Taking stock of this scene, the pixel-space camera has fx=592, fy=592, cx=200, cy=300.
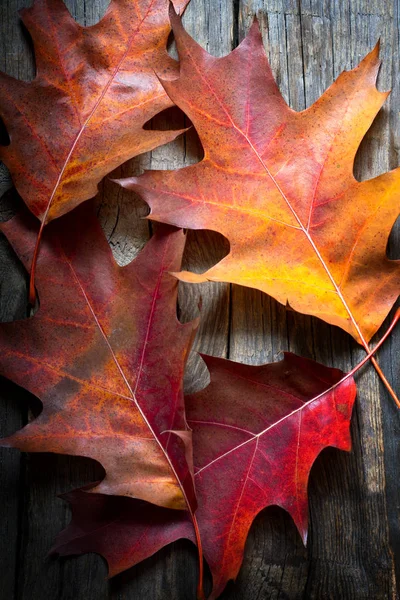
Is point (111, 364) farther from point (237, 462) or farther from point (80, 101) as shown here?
point (80, 101)

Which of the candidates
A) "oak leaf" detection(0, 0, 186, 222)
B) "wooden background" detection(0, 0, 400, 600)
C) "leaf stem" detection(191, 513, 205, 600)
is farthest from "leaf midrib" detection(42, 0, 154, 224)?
"leaf stem" detection(191, 513, 205, 600)

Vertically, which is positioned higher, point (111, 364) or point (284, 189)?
point (284, 189)

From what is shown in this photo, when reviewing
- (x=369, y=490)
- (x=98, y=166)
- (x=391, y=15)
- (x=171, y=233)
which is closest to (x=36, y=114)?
(x=98, y=166)

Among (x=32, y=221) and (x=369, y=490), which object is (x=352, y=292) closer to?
(x=369, y=490)

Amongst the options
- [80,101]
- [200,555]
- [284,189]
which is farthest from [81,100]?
[200,555]

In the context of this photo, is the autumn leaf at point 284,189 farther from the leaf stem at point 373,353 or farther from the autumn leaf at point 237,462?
the autumn leaf at point 237,462

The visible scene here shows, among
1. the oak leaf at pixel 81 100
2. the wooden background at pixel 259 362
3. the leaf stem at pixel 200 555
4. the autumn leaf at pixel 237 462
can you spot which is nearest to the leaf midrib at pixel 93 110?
the oak leaf at pixel 81 100
